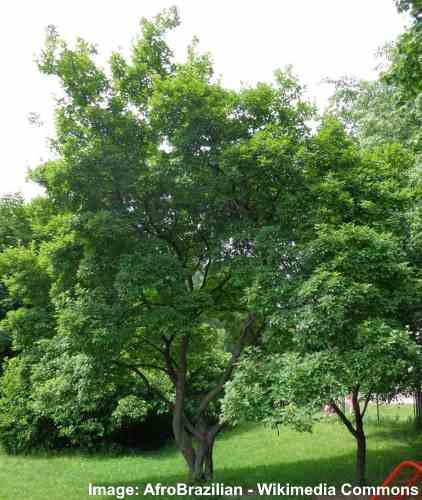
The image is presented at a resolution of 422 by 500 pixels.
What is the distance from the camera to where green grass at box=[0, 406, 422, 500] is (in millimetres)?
12195

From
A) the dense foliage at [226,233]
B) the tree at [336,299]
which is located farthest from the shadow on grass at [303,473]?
the tree at [336,299]

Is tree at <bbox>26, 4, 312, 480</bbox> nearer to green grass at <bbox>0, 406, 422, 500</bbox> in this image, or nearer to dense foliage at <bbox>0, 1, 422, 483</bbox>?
dense foliage at <bbox>0, 1, 422, 483</bbox>

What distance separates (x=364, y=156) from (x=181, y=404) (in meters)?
6.62

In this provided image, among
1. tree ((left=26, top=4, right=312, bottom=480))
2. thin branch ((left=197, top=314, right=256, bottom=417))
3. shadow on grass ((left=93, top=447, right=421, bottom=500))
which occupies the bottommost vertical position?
shadow on grass ((left=93, top=447, right=421, bottom=500))

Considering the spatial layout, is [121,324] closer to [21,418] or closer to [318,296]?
[318,296]

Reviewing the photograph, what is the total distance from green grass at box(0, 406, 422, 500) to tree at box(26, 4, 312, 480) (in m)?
2.95

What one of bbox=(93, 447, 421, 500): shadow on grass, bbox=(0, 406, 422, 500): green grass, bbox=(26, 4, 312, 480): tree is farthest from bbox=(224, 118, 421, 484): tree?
bbox=(0, 406, 422, 500): green grass

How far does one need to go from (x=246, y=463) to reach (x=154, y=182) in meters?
9.33

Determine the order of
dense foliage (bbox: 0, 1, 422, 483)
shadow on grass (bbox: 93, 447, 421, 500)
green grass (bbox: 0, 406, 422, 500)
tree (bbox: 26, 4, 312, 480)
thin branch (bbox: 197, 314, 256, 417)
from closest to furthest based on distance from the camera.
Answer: dense foliage (bbox: 0, 1, 422, 483), tree (bbox: 26, 4, 312, 480), thin branch (bbox: 197, 314, 256, 417), shadow on grass (bbox: 93, 447, 421, 500), green grass (bbox: 0, 406, 422, 500)

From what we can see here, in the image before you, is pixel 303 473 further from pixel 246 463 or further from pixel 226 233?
pixel 226 233

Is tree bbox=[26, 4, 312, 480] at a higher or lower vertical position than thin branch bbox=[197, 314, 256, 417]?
higher

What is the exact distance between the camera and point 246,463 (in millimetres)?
15016

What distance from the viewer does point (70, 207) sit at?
10180mm

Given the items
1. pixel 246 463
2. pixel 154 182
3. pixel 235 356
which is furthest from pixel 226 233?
pixel 246 463
